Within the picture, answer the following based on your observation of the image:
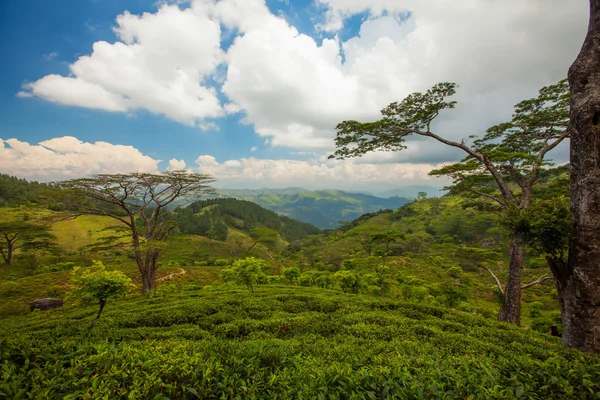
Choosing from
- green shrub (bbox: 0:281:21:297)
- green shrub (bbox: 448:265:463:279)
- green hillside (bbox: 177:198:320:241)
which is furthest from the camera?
green hillside (bbox: 177:198:320:241)

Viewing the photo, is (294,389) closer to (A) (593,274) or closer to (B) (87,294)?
(A) (593,274)

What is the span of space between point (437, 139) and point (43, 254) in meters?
74.7

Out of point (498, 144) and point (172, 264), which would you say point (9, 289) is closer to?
point (172, 264)

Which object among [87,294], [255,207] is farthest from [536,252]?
[255,207]

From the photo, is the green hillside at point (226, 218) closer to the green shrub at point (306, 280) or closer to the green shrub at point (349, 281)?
the green shrub at point (306, 280)

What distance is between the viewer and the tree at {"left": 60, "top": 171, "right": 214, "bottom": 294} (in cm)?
1739

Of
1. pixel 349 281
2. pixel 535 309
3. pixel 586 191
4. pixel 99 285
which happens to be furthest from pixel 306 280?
pixel 535 309

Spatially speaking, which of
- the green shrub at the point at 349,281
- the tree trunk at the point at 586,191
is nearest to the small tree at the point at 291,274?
the green shrub at the point at 349,281

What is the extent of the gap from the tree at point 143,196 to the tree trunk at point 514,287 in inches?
813

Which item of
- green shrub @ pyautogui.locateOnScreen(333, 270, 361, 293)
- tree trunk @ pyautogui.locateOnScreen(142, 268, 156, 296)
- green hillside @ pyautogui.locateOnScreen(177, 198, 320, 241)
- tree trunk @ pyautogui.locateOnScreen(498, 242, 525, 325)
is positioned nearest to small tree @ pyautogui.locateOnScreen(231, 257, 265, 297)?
tree trunk @ pyautogui.locateOnScreen(142, 268, 156, 296)

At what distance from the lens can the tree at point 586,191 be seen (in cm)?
519

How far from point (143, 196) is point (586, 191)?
24.9 metres

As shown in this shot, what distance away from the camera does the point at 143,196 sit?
20.5 meters

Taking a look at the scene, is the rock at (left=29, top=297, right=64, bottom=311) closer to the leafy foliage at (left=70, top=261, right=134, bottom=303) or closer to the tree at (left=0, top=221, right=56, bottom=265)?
the tree at (left=0, top=221, right=56, bottom=265)
